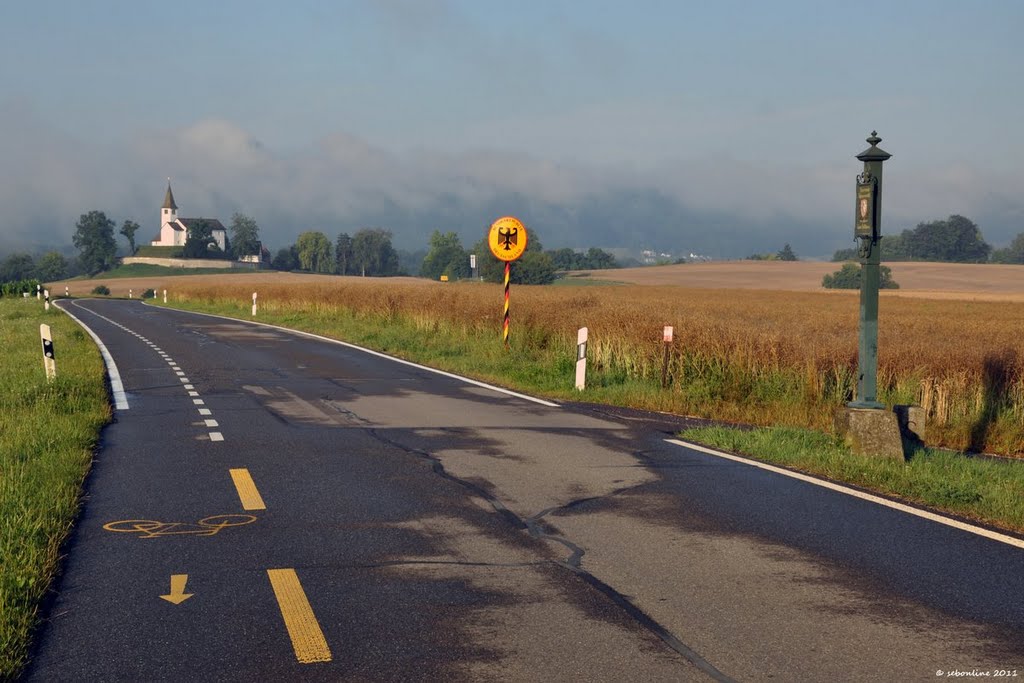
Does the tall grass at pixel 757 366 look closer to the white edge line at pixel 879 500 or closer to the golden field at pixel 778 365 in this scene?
the golden field at pixel 778 365

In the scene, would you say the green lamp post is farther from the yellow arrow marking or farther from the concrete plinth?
the yellow arrow marking

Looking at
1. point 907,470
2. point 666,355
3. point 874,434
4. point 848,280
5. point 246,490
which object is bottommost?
point 246,490

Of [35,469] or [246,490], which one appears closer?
[246,490]

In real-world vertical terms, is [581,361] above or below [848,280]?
below

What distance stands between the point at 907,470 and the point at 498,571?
5022 millimetres

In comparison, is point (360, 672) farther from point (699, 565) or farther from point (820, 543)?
point (820, 543)

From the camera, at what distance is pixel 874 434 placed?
417 inches

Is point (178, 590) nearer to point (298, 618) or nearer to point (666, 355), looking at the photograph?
point (298, 618)

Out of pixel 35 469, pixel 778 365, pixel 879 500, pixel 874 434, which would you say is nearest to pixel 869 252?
pixel 874 434

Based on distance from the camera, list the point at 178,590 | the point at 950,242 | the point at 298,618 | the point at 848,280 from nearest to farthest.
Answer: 1. the point at 298,618
2. the point at 178,590
3. the point at 848,280
4. the point at 950,242

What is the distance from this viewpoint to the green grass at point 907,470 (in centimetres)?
866

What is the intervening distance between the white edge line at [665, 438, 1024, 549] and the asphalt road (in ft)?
0.38

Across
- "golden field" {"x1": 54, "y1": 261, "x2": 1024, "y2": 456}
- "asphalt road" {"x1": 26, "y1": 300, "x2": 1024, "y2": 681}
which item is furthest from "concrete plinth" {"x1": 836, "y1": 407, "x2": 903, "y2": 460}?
"golden field" {"x1": 54, "y1": 261, "x2": 1024, "y2": 456}

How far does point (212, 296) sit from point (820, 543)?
63.5 metres
